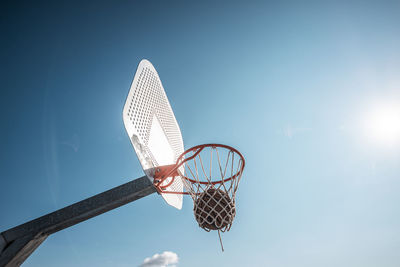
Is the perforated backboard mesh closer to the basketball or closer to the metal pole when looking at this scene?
the metal pole

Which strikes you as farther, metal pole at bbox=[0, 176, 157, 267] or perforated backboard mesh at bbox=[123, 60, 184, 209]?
metal pole at bbox=[0, 176, 157, 267]

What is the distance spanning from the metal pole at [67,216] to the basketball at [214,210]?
728 millimetres

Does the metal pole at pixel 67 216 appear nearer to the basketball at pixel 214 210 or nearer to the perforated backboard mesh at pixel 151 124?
the perforated backboard mesh at pixel 151 124

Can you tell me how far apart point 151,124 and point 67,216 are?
180 centimetres

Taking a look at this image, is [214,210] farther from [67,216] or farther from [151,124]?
[67,216]

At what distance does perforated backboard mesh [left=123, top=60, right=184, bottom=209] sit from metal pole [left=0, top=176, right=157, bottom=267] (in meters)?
0.38

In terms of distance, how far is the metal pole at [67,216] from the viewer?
10.5ft

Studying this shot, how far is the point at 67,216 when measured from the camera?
330cm

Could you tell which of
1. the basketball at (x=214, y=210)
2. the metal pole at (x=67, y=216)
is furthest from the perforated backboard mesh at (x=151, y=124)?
the basketball at (x=214, y=210)

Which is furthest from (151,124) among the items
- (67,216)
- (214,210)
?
(67,216)

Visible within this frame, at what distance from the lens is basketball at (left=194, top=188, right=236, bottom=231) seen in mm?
3131

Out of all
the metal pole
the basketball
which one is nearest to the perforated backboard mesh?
the metal pole

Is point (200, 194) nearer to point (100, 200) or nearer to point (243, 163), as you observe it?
point (243, 163)

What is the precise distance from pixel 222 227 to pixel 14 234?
2.97 meters
